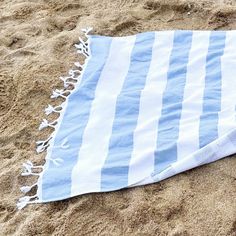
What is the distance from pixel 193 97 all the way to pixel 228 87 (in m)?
0.13

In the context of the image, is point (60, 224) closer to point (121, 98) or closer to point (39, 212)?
point (39, 212)

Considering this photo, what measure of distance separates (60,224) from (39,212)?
0.09 meters

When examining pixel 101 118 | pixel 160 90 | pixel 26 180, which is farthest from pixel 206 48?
pixel 26 180

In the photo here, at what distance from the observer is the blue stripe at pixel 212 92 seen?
5.93 feet

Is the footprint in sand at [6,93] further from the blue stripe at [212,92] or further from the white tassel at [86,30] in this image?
the blue stripe at [212,92]

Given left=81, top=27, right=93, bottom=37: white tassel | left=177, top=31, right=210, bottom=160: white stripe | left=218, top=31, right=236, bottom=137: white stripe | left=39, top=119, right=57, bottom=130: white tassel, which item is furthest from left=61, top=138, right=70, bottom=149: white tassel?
left=81, top=27, right=93, bottom=37: white tassel

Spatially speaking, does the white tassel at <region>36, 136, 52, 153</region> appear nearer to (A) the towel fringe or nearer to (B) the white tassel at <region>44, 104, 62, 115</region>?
(A) the towel fringe

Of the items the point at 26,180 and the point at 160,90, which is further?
the point at 160,90

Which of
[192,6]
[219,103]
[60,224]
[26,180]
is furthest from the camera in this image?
[192,6]

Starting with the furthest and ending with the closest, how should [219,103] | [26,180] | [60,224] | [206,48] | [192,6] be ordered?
[192,6] < [206,48] < [219,103] < [26,180] < [60,224]

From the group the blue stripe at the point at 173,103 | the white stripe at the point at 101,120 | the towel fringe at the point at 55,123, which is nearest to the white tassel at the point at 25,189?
the towel fringe at the point at 55,123

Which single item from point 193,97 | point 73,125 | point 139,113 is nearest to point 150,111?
point 139,113

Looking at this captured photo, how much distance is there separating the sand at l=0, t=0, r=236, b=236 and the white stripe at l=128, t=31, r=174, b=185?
8 centimetres

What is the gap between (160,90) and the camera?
203 centimetres
